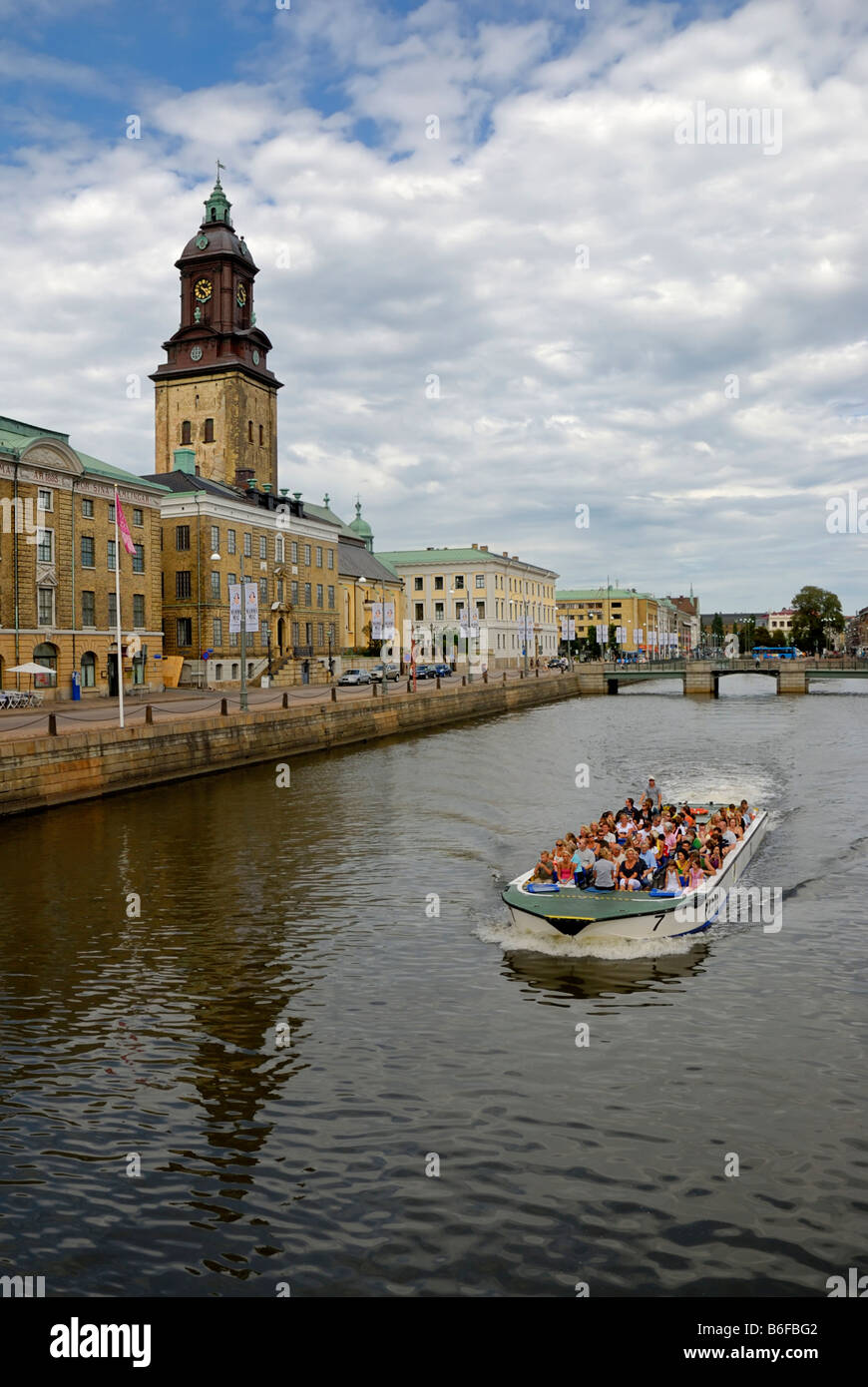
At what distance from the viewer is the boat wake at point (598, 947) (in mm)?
17391

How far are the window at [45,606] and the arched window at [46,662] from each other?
1.16 m

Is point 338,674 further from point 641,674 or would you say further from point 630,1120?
point 630,1120

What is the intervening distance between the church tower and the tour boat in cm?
7954

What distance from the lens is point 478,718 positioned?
70562mm

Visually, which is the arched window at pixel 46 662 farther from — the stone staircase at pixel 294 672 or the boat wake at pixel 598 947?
the boat wake at pixel 598 947

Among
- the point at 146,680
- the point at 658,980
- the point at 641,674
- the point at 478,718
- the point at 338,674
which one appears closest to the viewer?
the point at 658,980

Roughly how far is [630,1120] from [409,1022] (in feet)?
12.8

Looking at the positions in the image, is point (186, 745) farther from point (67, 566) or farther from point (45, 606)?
point (67, 566)

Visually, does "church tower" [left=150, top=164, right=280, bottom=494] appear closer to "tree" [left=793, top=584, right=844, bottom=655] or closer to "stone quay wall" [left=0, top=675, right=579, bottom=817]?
"stone quay wall" [left=0, top=675, right=579, bottom=817]

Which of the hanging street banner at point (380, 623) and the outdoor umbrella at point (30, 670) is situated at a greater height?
the hanging street banner at point (380, 623)

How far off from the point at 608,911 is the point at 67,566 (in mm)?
45332

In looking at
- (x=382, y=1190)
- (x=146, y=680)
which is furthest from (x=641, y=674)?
(x=382, y=1190)

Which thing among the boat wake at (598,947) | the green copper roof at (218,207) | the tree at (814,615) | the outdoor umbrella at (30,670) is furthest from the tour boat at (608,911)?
the tree at (814,615)

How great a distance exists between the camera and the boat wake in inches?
685
